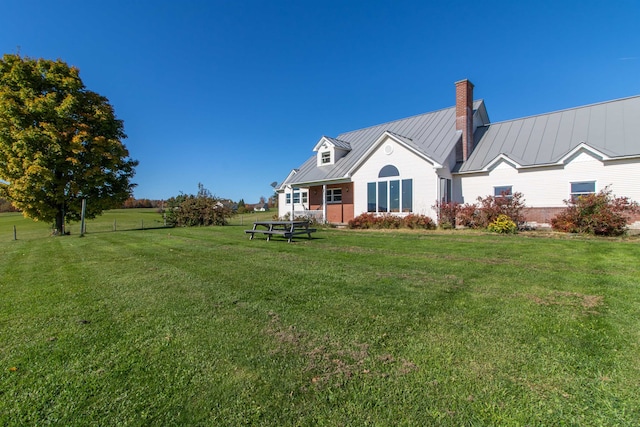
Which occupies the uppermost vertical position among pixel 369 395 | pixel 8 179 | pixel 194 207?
pixel 8 179

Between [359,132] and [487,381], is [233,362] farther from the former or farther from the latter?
[359,132]

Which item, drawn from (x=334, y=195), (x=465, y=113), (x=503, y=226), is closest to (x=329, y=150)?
(x=334, y=195)

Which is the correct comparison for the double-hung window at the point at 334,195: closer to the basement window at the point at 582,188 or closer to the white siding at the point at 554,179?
the white siding at the point at 554,179

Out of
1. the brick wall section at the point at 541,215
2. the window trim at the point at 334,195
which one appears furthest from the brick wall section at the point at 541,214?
the window trim at the point at 334,195

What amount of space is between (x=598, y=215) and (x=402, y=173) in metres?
8.50

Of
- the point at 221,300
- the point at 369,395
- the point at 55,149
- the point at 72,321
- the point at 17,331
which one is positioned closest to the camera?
the point at 369,395

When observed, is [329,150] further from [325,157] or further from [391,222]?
[391,222]

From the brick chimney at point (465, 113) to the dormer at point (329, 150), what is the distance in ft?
26.8

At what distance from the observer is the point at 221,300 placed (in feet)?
14.5

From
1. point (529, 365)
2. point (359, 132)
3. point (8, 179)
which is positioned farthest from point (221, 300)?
point (359, 132)

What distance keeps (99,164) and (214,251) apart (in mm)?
15340

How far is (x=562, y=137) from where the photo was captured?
15.3 m

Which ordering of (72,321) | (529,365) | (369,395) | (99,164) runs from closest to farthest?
(369,395)
(529,365)
(72,321)
(99,164)

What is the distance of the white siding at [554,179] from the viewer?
42.4ft
